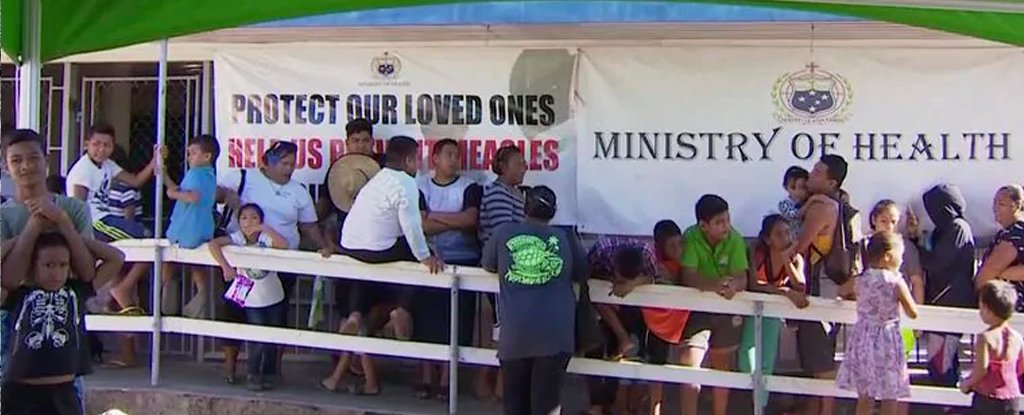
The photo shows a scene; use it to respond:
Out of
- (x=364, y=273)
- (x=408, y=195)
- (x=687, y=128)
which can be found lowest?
(x=364, y=273)

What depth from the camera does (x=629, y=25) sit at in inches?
292

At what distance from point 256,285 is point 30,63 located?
2584mm

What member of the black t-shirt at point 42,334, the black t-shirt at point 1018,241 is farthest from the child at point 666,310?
the black t-shirt at point 42,334

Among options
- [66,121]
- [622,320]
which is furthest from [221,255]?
[622,320]

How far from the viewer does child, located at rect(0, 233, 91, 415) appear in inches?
168

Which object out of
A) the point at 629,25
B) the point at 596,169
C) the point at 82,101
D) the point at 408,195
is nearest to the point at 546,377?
the point at 408,195

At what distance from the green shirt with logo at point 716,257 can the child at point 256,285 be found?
259 cm

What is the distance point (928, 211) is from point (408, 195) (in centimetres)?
341

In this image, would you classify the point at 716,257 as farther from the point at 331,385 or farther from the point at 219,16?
the point at 219,16

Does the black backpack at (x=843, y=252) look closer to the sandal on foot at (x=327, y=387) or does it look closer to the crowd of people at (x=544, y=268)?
the crowd of people at (x=544, y=268)

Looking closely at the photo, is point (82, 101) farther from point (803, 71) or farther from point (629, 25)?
point (803, 71)

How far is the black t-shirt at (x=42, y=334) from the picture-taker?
427 centimetres

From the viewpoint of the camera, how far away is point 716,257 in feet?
21.0

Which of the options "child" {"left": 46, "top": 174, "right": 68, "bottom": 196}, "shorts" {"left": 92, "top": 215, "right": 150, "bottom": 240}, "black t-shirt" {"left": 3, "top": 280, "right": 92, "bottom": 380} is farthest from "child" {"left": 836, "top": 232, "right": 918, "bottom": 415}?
"child" {"left": 46, "top": 174, "right": 68, "bottom": 196}
